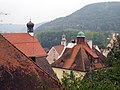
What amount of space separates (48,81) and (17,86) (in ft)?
5.09

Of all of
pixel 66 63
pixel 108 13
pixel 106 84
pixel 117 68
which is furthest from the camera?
pixel 108 13

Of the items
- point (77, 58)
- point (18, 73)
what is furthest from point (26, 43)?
point (18, 73)

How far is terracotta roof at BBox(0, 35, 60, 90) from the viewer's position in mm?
10711

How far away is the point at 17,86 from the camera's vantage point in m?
10.7

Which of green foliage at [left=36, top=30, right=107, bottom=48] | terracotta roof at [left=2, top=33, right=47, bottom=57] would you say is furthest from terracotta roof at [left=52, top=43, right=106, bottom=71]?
green foliage at [left=36, top=30, right=107, bottom=48]

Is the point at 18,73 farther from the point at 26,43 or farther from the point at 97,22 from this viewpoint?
the point at 97,22

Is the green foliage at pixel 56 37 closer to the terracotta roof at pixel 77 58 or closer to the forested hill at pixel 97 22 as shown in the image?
the forested hill at pixel 97 22

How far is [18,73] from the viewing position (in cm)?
1109

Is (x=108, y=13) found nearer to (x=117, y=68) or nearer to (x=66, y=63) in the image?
(x=66, y=63)

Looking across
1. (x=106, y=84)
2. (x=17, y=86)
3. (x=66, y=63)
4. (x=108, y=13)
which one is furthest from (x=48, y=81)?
(x=108, y=13)

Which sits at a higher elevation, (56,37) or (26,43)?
(26,43)

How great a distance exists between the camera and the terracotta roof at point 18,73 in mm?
10711

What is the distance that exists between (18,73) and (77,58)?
23663 millimetres

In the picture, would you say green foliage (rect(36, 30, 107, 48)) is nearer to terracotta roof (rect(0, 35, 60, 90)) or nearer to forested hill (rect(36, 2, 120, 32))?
forested hill (rect(36, 2, 120, 32))
